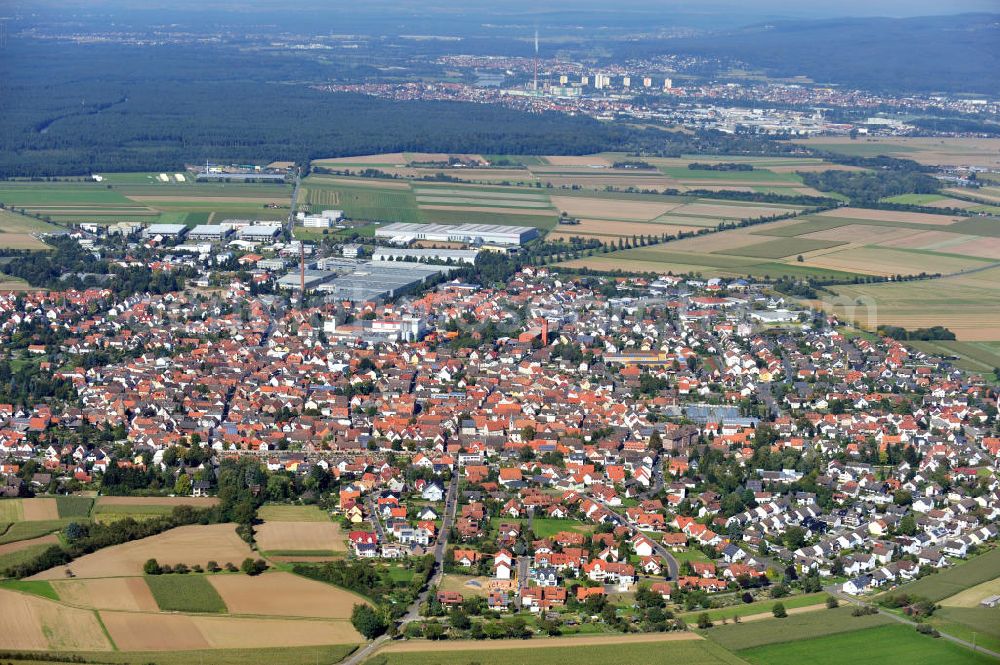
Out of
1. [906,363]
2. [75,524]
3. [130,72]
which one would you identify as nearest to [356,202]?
[906,363]

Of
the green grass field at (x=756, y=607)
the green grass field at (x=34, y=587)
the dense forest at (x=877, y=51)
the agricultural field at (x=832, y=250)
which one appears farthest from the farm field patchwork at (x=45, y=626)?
the dense forest at (x=877, y=51)

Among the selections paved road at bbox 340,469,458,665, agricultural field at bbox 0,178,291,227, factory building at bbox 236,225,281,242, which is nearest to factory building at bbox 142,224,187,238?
agricultural field at bbox 0,178,291,227

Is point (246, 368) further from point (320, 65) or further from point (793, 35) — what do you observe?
point (793, 35)

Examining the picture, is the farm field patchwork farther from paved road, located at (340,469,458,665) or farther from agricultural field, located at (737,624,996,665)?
agricultural field, located at (737,624,996,665)

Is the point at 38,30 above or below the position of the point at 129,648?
above

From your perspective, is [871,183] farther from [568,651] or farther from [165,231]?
[568,651]

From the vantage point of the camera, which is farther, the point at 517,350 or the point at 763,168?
the point at 763,168

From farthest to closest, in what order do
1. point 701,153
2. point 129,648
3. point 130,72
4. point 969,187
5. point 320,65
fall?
point 320,65 → point 130,72 → point 701,153 → point 969,187 → point 129,648

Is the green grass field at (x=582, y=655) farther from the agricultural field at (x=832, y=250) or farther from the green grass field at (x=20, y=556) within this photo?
the agricultural field at (x=832, y=250)

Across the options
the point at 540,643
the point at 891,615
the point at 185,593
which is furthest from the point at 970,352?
the point at 185,593
